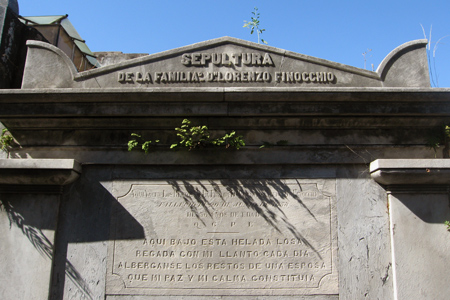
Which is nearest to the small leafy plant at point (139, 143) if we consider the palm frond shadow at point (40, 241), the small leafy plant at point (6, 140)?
the palm frond shadow at point (40, 241)

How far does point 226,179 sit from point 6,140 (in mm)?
3471

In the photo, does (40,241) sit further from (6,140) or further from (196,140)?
(196,140)

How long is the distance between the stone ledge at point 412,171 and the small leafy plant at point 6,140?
5.57 meters

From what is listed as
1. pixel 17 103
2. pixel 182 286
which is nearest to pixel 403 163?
pixel 182 286

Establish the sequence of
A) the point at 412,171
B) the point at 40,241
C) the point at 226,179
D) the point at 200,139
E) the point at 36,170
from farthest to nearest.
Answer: the point at 226,179
the point at 200,139
the point at 40,241
the point at 36,170
the point at 412,171

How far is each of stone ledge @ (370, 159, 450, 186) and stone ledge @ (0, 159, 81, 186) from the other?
446 centimetres

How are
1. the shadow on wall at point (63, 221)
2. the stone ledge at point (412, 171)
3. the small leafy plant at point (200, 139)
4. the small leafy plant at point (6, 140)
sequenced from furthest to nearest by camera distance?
the small leafy plant at point (6, 140) < the small leafy plant at point (200, 139) < the shadow on wall at point (63, 221) < the stone ledge at point (412, 171)

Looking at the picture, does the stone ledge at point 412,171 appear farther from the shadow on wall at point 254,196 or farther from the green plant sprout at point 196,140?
the green plant sprout at point 196,140

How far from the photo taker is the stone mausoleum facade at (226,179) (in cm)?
581

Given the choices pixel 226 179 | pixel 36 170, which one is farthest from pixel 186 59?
pixel 36 170

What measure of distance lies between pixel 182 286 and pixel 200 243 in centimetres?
64

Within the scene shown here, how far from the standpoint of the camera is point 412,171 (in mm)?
5738

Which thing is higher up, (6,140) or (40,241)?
(6,140)

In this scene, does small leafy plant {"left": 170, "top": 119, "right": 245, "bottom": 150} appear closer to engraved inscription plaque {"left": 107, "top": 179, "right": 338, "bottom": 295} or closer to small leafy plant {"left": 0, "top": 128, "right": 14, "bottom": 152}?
engraved inscription plaque {"left": 107, "top": 179, "right": 338, "bottom": 295}
